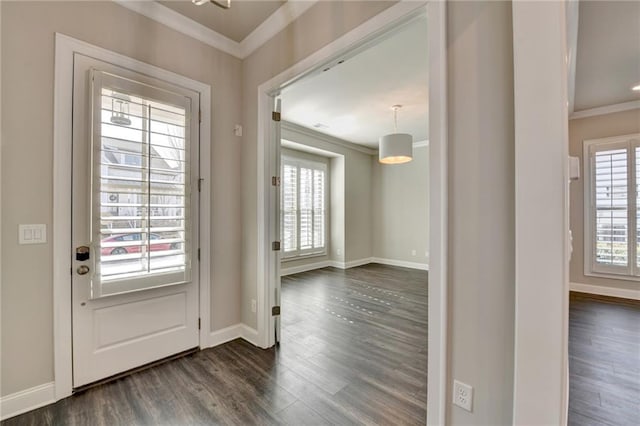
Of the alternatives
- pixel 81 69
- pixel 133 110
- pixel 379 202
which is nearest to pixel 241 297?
pixel 133 110

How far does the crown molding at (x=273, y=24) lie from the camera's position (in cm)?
222

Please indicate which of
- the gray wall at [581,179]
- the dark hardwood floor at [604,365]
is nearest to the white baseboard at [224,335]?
the dark hardwood floor at [604,365]

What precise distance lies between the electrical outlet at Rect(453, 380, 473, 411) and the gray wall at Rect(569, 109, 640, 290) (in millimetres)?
4778

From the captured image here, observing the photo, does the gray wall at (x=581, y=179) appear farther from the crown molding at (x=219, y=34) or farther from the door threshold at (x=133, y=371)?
the door threshold at (x=133, y=371)

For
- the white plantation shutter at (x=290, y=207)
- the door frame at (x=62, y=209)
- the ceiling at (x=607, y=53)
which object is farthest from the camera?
the white plantation shutter at (x=290, y=207)

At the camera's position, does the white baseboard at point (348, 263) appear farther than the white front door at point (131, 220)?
Yes

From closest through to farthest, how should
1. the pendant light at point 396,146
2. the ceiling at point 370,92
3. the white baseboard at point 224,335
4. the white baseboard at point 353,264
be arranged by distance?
the white baseboard at point 224,335, the ceiling at point 370,92, the pendant light at point 396,146, the white baseboard at point 353,264

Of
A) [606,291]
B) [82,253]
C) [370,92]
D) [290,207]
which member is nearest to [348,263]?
[290,207]

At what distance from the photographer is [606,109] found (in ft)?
14.2

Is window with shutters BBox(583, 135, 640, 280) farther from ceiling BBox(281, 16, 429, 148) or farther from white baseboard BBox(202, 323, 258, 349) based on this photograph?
white baseboard BBox(202, 323, 258, 349)

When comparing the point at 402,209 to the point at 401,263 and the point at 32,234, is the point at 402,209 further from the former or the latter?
the point at 32,234

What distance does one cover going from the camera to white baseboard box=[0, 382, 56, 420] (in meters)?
1.70

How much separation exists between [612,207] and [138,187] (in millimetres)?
6344

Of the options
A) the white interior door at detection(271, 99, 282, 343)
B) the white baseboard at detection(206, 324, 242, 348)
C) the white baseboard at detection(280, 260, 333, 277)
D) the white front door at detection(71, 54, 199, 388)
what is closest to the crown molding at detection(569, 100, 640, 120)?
the white interior door at detection(271, 99, 282, 343)
